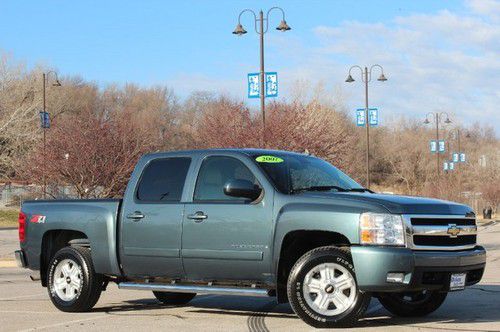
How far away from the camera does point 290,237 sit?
8.58 m

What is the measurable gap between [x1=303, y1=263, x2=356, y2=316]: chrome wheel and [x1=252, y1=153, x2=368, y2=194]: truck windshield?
3.23 ft

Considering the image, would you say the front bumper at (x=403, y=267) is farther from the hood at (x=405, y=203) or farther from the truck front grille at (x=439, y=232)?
the hood at (x=405, y=203)

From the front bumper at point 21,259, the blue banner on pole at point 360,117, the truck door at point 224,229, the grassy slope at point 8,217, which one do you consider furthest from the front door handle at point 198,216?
the blue banner on pole at point 360,117

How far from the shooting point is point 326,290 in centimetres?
827

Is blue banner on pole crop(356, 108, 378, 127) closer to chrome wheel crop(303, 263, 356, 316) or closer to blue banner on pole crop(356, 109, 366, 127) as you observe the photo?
blue banner on pole crop(356, 109, 366, 127)

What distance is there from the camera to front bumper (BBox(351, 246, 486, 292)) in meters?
7.88

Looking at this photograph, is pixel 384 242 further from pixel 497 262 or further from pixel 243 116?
pixel 243 116

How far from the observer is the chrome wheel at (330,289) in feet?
27.0

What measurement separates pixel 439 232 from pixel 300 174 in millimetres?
1779

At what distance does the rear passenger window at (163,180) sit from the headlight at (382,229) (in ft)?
7.76

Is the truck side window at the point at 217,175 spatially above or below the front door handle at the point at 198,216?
Result: above

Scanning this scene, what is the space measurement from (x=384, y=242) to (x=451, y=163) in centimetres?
6773

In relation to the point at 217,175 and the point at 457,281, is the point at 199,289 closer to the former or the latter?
the point at 217,175

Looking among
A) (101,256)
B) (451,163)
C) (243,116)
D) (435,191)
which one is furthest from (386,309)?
(451,163)
